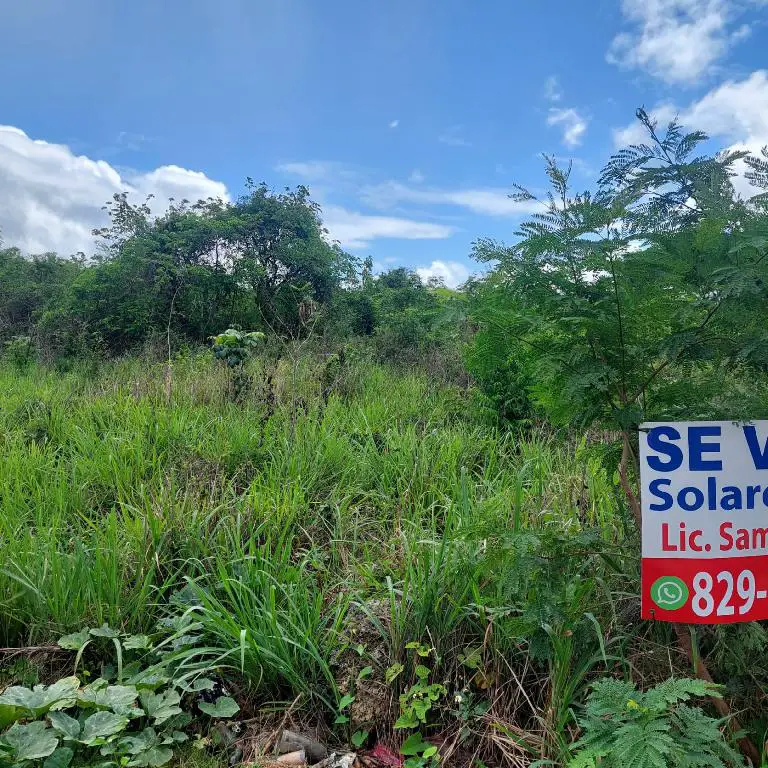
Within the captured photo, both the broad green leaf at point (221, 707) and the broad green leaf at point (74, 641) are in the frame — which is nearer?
the broad green leaf at point (221, 707)

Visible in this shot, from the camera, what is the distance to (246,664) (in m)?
2.15

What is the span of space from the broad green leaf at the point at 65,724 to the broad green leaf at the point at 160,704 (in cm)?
22

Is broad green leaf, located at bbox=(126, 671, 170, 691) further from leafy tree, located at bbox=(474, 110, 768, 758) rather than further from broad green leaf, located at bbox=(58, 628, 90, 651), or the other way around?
leafy tree, located at bbox=(474, 110, 768, 758)

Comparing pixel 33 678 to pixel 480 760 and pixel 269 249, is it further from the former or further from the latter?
pixel 269 249

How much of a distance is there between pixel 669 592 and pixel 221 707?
62.2 inches

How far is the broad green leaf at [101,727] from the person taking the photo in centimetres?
180

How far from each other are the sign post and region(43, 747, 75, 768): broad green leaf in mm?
1864

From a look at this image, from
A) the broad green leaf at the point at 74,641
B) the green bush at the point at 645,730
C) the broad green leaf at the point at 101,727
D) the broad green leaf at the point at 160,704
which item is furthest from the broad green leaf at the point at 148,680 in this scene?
the green bush at the point at 645,730

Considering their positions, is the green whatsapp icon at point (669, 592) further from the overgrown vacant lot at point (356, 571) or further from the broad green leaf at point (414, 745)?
the broad green leaf at point (414, 745)

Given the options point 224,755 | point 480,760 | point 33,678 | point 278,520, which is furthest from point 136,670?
point 480,760

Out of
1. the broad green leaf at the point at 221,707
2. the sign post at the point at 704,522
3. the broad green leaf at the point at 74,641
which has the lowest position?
the broad green leaf at the point at 221,707

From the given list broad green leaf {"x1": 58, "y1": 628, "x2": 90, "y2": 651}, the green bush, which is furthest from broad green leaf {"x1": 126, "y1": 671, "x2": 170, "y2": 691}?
the green bush

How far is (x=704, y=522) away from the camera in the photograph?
1658 mm

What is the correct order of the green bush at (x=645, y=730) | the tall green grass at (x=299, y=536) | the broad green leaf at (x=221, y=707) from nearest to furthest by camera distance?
the green bush at (x=645, y=730)
the broad green leaf at (x=221, y=707)
the tall green grass at (x=299, y=536)
